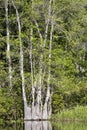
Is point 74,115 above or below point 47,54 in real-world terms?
below

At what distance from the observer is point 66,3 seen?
3069cm

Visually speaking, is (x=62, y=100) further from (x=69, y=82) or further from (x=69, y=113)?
(x=69, y=113)

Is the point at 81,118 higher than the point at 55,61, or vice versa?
the point at 55,61

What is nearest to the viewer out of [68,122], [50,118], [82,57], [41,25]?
[68,122]

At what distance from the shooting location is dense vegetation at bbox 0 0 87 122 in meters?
30.0

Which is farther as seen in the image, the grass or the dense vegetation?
the dense vegetation

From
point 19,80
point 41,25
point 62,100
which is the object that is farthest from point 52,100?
point 41,25

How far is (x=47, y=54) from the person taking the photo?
3028 cm

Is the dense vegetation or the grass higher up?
the dense vegetation

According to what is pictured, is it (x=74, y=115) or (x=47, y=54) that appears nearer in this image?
(x=74, y=115)

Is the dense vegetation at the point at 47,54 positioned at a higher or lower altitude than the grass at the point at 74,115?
higher

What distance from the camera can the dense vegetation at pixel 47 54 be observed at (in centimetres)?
2998

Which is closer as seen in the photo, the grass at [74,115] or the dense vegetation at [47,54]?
the grass at [74,115]

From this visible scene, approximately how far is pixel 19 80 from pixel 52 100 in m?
2.53
